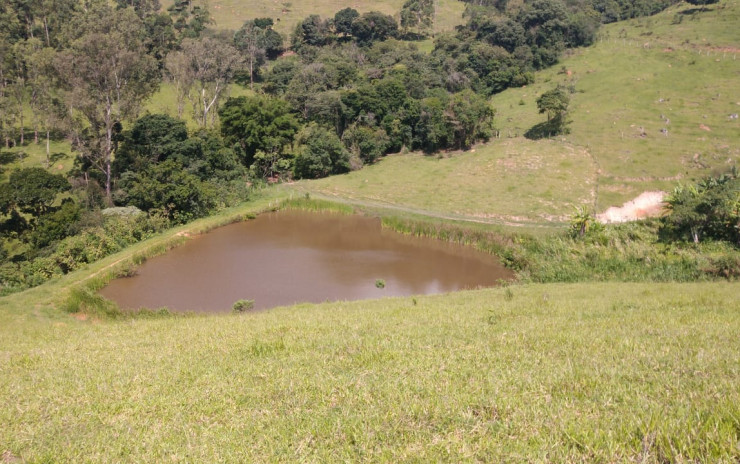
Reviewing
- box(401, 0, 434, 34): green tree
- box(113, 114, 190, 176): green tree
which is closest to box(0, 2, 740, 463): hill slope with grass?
box(113, 114, 190, 176): green tree

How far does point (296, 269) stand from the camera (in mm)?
23234

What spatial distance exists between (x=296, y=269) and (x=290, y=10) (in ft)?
246

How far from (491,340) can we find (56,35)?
6232 cm

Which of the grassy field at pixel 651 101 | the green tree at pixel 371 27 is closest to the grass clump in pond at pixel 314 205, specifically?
the grassy field at pixel 651 101

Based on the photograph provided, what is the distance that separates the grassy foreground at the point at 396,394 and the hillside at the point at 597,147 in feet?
77.8

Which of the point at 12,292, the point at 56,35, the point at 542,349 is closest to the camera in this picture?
the point at 542,349

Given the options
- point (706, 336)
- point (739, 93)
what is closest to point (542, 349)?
point (706, 336)

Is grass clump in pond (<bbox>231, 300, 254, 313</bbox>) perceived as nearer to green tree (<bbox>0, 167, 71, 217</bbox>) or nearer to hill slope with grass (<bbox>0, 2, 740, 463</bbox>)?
hill slope with grass (<bbox>0, 2, 740, 463</bbox>)

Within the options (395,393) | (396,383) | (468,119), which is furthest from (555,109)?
(395,393)

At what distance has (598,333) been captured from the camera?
317 inches

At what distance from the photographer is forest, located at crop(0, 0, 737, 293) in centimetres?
2572

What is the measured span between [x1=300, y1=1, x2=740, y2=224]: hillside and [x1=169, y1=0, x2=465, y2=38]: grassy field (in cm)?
3673

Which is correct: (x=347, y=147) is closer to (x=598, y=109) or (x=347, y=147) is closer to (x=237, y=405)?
(x=598, y=109)

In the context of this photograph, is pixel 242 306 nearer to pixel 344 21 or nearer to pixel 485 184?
pixel 485 184
